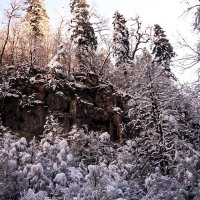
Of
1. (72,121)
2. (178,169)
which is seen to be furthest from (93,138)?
(178,169)

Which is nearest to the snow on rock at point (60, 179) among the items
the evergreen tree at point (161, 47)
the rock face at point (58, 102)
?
the rock face at point (58, 102)

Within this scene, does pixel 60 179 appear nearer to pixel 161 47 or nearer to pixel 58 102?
pixel 58 102

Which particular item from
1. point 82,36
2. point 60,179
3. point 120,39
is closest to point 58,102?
point 60,179

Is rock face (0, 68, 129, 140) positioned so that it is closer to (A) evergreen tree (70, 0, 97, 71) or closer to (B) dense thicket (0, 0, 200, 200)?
(B) dense thicket (0, 0, 200, 200)

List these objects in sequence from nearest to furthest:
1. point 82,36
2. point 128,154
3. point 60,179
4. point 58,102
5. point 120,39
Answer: point 60,179 → point 128,154 → point 58,102 → point 82,36 → point 120,39

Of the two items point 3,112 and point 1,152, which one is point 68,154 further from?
point 3,112

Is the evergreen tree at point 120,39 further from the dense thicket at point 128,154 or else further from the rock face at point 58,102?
the rock face at point 58,102

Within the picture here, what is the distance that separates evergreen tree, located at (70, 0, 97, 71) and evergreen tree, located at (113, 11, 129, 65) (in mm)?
3002

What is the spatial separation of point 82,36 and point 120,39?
589cm

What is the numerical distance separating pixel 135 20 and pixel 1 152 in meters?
29.0

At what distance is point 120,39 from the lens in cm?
4053

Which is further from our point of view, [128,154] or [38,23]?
[38,23]

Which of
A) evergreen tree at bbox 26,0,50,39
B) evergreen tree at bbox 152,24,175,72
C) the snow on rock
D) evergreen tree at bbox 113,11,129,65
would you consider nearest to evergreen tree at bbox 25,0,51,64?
evergreen tree at bbox 26,0,50,39

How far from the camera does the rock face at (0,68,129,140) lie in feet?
79.0
